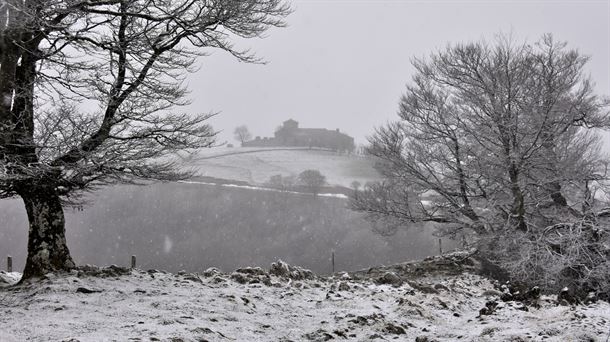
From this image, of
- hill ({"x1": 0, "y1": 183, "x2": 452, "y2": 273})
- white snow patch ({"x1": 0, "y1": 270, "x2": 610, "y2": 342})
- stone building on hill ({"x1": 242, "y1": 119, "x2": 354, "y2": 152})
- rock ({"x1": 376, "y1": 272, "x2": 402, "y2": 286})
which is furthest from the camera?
stone building on hill ({"x1": 242, "y1": 119, "x2": 354, "y2": 152})

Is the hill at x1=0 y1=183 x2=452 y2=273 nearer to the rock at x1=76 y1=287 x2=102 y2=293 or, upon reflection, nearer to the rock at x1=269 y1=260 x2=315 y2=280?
the rock at x1=269 y1=260 x2=315 y2=280

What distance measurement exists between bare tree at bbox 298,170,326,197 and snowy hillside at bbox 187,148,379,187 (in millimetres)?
2858

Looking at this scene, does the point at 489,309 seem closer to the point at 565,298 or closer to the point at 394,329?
the point at 565,298

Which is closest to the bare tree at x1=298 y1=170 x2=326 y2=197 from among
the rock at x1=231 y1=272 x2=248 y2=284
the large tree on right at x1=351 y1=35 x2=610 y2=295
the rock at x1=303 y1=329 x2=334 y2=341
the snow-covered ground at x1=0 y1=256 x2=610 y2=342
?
the large tree on right at x1=351 y1=35 x2=610 y2=295

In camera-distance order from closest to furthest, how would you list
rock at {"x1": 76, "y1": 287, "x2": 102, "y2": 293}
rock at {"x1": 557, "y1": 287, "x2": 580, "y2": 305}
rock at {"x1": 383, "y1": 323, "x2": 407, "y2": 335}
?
rock at {"x1": 383, "y1": 323, "x2": 407, "y2": 335} → rock at {"x1": 557, "y1": 287, "x2": 580, "y2": 305} → rock at {"x1": 76, "y1": 287, "x2": 102, "y2": 293}

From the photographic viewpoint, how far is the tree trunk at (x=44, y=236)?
341 inches

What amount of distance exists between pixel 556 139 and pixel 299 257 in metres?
25.6

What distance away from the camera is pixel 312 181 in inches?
2028

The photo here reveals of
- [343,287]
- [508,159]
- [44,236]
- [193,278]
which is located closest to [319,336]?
[343,287]

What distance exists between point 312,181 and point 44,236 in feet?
141

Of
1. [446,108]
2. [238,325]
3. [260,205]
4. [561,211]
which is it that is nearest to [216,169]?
[260,205]

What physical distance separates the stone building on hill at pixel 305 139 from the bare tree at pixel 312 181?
26.6 meters

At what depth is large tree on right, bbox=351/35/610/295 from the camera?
450 inches

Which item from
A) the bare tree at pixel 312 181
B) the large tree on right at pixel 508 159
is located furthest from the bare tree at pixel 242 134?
the large tree on right at pixel 508 159
